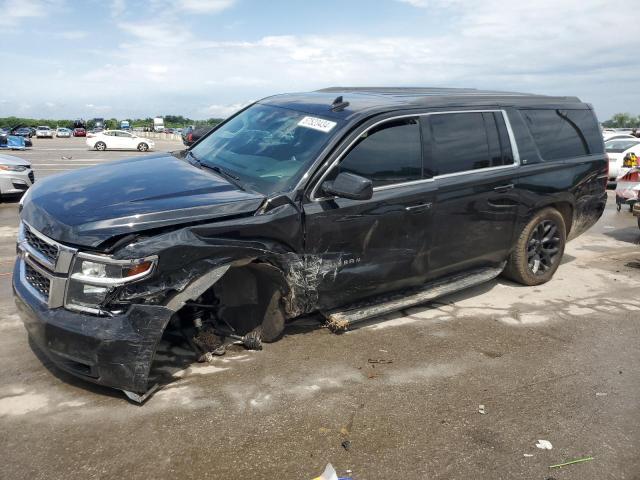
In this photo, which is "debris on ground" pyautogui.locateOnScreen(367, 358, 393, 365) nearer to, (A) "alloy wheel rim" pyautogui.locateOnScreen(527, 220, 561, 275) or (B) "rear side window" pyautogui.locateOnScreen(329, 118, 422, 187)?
(B) "rear side window" pyautogui.locateOnScreen(329, 118, 422, 187)

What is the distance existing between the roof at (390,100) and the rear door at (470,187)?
0.14 metres

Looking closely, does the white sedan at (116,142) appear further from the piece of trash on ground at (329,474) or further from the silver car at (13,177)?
the piece of trash on ground at (329,474)

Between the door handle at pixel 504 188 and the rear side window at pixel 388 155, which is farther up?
the rear side window at pixel 388 155

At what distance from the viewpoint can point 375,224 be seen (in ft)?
13.4

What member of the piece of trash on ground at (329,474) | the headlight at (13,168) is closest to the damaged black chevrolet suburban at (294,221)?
the piece of trash on ground at (329,474)

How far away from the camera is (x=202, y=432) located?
3047 mm

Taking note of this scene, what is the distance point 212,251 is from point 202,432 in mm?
1063

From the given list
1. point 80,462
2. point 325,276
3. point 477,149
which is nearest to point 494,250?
point 477,149

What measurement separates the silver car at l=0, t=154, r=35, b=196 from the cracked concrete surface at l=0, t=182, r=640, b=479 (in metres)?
7.03

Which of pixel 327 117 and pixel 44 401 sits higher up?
pixel 327 117

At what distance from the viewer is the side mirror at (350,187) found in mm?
3678

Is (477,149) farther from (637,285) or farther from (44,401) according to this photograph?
(44,401)

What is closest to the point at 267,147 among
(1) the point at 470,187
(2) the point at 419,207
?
(2) the point at 419,207

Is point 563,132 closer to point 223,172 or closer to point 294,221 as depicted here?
point 294,221
